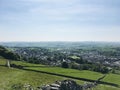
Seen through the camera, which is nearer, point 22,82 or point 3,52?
point 22,82

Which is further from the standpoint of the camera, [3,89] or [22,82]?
[22,82]

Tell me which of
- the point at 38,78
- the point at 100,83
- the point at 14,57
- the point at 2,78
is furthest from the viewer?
the point at 14,57

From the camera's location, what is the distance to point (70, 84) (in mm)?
53781

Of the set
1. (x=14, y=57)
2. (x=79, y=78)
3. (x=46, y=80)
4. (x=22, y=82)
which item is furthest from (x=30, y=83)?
(x=14, y=57)

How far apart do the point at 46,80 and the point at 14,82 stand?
348 inches

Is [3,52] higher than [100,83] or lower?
higher

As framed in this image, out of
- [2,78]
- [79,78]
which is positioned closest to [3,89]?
[2,78]

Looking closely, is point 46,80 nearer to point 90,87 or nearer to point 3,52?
point 90,87

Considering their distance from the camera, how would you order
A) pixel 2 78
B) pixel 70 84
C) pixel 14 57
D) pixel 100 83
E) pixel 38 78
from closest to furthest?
pixel 70 84
pixel 2 78
pixel 38 78
pixel 100 83
pixel 14 57

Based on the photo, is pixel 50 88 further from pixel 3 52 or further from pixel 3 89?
pixel 3 52

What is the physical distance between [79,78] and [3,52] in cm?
5188

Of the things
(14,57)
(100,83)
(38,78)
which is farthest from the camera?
(14,57)

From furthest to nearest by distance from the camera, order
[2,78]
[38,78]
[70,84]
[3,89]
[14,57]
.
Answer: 1. [14,57]
2. [38,78]
3. [2,78]
4. [70,84]
5. [3,89]

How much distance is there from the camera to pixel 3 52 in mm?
112375
